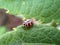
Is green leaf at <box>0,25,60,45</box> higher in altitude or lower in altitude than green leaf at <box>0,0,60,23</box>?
lower

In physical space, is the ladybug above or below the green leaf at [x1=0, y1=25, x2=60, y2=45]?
above

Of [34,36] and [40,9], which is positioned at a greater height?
[40,9]

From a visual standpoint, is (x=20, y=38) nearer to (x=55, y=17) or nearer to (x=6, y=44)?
(x=6, y=44)

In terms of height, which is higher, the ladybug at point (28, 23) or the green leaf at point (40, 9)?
the green leaf at point (40, 9)

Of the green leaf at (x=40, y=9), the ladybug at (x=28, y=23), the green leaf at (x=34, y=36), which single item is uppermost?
the green leaf at (x=40, y=9)

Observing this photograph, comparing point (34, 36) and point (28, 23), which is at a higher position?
point (28, 23)

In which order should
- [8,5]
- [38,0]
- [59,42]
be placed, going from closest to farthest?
[59,42] → [38,0] → [8,5]

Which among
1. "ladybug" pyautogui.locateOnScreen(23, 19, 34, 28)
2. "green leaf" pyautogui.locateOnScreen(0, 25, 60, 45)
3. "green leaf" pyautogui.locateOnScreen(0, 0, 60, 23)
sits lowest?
"green leaf" pyautogui.locateOnScreen(0, 25, 60, 45)

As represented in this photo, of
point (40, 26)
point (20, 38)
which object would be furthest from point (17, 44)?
point (40, 26)
